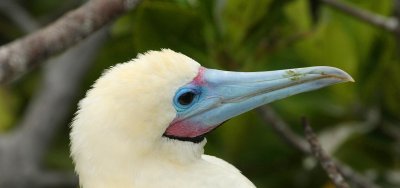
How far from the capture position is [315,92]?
4.18 metres

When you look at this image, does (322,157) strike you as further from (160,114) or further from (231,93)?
(160,114)

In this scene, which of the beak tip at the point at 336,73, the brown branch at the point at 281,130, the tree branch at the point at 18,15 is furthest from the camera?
the tree branch at the point at 18,15

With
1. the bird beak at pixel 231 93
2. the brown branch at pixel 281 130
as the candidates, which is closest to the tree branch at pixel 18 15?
the brown branch at pixel 281 130

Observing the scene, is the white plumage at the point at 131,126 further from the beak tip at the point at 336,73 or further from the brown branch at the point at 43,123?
the brown branch at the point at 43,123

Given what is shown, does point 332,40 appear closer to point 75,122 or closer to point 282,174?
point 282,174

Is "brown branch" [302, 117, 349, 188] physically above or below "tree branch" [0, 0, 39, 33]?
below

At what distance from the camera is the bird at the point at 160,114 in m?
2.90

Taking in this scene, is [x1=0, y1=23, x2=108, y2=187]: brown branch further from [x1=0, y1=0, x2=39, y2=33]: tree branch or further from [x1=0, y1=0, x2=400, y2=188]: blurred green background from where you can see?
[x1=0, y1=0, x2=400, y2=188]: blurred green background

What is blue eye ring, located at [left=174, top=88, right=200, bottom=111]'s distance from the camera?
9.75 ft

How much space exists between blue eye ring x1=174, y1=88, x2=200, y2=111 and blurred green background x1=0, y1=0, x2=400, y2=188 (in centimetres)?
56

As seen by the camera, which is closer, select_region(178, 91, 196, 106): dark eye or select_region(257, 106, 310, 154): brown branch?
select_region(178, 91, 196, 106): dark eye

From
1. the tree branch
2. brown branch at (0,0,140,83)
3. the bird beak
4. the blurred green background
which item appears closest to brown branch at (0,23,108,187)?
the tree branch

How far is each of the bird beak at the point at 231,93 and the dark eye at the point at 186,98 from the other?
2 centimetres

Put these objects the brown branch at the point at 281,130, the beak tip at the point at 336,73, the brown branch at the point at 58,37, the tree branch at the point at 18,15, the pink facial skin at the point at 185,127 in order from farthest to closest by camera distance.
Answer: the tree branch at the point at 18,15
the brown branch at the point at 281,130
the pink facial skin at the point at 185,127
the beak tip at the point at 336,73
the brown branch at the point at 58,37
